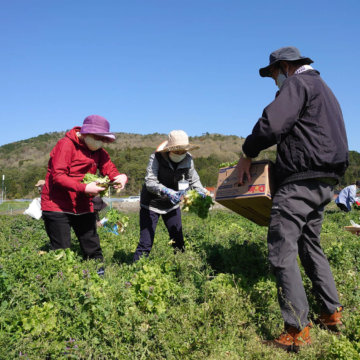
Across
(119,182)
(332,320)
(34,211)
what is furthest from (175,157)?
(34,211)

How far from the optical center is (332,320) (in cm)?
306

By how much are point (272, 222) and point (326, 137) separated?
73cm

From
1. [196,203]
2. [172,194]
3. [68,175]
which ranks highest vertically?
[68,175]

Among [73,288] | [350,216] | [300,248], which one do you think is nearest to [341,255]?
[300,248]

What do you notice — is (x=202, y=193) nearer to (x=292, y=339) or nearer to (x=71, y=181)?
(x=71, y=181)

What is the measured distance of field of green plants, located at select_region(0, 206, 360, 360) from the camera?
2574mm

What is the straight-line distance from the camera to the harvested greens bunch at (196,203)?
13.9 ft

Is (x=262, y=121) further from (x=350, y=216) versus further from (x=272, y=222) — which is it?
(x=350, y=216)

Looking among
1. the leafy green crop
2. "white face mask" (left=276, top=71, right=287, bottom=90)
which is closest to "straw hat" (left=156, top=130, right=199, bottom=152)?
"white face mask" (left=276, top=71, right=287, bottom=90)

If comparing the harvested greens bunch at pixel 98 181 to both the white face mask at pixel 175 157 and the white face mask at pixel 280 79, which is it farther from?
the white face mask at pixel 280 79

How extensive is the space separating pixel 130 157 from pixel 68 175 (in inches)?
2120

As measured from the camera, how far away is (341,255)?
4.30 m

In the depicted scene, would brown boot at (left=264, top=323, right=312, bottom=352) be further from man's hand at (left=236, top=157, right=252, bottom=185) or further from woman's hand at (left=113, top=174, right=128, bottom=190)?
woman's hand at (left=113, top=174, right=128, bottom=190)

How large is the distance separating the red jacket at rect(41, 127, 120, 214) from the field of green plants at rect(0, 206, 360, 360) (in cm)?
55
